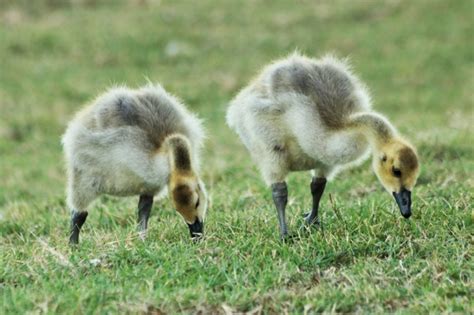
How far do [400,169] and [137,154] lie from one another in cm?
214

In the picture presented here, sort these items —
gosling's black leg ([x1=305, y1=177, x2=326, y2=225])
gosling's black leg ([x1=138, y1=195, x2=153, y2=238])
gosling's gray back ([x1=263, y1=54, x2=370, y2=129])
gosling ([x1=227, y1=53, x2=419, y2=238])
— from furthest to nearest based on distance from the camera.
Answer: gosling's black leg ([x1=138, y1=195, x2=153, y2=238]) < gosling's black leg ([x1=305, y1=177, x2=326, y2=225]) < gosling's gray back ([x1=263, y1=54, x2=370, y2=129]) < gosling ([x1=227, y1=53, x2=419, y2=238])

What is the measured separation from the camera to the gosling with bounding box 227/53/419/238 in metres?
6.62

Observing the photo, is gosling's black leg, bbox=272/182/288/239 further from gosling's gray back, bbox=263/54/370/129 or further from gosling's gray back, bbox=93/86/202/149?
gosling's gray back, bbox=93/86/202/149

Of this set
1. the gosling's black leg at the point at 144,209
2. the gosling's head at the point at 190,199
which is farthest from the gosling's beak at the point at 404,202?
the gosling's black leg at the point at 144,209

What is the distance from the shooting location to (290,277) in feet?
20.0

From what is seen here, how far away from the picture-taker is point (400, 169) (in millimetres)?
6465

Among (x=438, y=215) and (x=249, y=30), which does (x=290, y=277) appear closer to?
(x=438, y=215)

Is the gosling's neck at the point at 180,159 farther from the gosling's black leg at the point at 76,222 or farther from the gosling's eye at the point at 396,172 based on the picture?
the gosling's eye at the point at 396,172

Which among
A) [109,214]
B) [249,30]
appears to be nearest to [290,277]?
[109,214]

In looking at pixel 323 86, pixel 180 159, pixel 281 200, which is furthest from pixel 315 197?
pixel 180 159

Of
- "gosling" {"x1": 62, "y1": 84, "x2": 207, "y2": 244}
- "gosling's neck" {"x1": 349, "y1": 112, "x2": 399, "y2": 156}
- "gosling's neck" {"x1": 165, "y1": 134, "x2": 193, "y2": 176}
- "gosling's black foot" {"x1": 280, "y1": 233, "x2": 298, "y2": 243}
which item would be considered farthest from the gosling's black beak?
"gosling's neck" {"x1": 349, "y1": 112, "x2": 399, "y2": 156}

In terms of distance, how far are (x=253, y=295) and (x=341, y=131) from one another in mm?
1721

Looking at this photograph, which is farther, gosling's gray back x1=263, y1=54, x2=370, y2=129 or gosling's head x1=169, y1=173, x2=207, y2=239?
gosling's gray back x1=263, y1=54, x2=370, y2=129

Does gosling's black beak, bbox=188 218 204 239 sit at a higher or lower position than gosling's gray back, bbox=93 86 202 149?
lower
